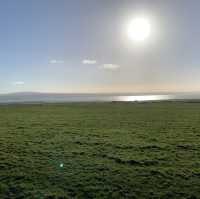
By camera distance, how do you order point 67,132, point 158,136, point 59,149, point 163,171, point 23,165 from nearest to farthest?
point 163,171
point 23,165
point 59,149
point 158,136
point 67,132

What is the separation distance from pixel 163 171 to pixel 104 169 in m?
2.16

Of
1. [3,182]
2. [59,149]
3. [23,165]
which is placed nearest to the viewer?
[3,182]

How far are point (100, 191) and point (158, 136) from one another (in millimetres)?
8429

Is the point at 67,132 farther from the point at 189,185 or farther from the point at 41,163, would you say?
the point at 189,185

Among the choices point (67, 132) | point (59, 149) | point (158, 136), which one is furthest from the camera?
point (67, 132)

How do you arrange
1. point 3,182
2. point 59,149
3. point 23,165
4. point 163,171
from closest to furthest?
point 3,182 < point 163,171 < point 23,165 < point 59,149

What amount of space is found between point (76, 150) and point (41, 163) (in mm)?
2272

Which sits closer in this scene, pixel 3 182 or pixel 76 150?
pixel 3 182

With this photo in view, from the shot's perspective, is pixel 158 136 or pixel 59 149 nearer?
pixel 59 149

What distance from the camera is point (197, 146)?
1141cm

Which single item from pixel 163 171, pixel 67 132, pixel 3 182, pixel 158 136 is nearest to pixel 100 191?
pixel 163 171

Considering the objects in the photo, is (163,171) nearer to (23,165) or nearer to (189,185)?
(189,185)

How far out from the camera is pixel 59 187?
693 cm

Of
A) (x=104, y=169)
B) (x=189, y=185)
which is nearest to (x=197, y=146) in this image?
(x=189, y=185)
